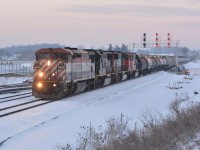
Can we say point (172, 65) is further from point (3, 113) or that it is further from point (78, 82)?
point (3, 113)

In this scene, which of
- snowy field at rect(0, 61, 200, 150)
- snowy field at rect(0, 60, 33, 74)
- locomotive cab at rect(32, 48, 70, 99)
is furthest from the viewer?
snowy field at rect(0, 60, 33, 74)

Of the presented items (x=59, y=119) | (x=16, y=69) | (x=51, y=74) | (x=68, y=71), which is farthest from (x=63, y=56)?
(x=16, y=69)

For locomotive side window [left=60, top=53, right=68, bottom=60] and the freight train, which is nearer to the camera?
the freight train

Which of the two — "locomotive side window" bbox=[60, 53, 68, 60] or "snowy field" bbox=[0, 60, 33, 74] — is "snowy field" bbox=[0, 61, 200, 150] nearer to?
"locomotive side window" bbox=[60, 53, 68, 60]

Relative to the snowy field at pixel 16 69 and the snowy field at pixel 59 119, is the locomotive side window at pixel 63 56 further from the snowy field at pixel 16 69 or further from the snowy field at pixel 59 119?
the snowy field at pixel 16 69

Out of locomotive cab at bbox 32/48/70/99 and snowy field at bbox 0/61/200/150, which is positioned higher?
locomotive cab at bbox 32/48/70/99

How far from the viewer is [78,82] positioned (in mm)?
28469

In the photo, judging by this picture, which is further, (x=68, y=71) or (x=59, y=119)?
(x=68, y=71)

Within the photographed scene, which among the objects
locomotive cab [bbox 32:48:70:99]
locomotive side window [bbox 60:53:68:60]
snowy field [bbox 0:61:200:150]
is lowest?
snowy field [bbox 0:61:200:150]

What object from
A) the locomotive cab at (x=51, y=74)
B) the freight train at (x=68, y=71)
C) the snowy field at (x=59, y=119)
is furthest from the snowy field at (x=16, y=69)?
the snowy field at (x=59, y=119)

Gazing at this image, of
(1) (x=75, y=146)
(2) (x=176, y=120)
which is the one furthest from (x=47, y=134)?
(2) (x=176, y=120)

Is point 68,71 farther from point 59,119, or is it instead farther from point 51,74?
point 59,119

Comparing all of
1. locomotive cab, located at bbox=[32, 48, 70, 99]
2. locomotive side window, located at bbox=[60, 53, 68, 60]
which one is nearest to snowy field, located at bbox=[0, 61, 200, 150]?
locomotive cab, located at bbox=[32, 48, 70, 99]

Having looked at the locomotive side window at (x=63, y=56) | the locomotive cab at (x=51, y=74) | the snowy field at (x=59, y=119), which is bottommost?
the snowy field at (x=59, y=119)
